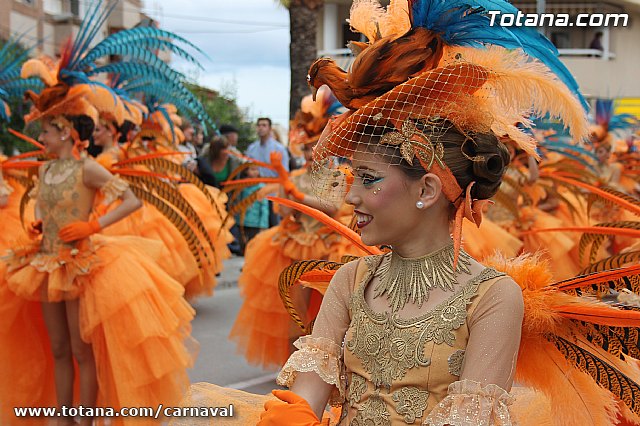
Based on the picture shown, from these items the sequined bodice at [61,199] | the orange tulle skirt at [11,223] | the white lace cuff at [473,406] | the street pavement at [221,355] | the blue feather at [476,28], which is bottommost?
the street pavement at [221,355]

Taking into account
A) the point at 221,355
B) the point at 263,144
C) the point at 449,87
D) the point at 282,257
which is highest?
the point at 449,87

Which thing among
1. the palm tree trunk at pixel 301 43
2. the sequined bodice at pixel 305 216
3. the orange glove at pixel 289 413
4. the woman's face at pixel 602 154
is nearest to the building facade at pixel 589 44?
the palm tree trunk at pixel 301 43

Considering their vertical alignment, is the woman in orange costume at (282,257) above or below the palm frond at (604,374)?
below

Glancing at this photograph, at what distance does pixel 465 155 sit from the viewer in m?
2.19

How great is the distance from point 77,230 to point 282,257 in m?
2.31

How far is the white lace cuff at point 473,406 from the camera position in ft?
6.52

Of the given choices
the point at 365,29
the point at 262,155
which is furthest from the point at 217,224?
the point at 365,29

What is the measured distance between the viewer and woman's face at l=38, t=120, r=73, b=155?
17.2 feet

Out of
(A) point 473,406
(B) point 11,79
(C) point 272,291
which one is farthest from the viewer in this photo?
(C) point 272,291

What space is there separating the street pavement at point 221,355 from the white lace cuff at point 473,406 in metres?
4.65

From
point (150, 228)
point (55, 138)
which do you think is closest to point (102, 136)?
point (150, 228)

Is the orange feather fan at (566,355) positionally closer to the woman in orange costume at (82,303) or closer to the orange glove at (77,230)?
the woman in orange costume at (82,303)

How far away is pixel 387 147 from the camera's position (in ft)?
7.32

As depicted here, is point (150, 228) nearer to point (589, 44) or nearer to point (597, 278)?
point (597, 278)
